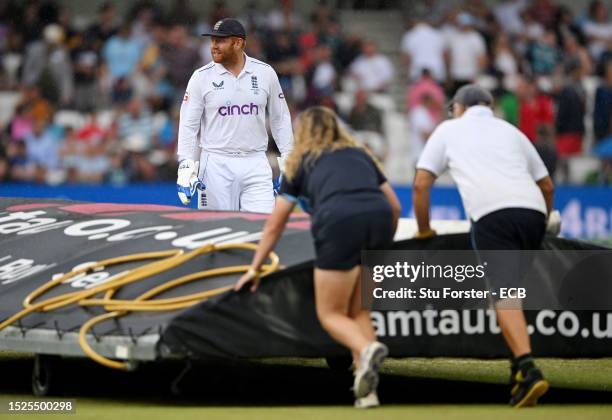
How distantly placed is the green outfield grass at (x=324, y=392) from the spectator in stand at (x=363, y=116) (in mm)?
9049

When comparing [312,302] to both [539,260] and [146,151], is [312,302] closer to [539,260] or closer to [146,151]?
[539,260]

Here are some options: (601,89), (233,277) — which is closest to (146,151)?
(601,89)

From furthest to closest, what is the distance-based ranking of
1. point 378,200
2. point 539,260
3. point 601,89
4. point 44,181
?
point 601,89, point 44,181, point 539,260, point 378,200

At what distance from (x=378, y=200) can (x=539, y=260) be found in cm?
116

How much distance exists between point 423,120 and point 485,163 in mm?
11879

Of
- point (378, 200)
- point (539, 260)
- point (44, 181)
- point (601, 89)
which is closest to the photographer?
point (378, 200)

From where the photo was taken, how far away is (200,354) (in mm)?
6930

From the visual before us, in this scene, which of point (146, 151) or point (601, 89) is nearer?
point (146, 151)

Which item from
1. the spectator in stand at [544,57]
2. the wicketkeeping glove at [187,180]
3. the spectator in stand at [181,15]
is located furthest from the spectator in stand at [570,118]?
the wicketkeeping glove at [187,180]

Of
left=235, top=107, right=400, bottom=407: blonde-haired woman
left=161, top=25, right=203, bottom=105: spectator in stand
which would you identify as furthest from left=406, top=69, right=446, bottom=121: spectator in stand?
left=235, top=107, right=400, bottom=407: blonde-haired woman

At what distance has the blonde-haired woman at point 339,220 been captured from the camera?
6.73m

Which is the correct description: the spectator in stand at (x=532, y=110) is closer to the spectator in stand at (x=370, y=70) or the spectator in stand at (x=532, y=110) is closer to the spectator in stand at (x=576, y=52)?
the spectator in stand at (x=576, y=52)

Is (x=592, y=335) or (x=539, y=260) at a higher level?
(x=539, y=260)

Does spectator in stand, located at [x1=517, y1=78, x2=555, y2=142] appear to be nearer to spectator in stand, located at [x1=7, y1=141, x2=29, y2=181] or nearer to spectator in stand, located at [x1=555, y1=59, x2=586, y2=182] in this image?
spectator in stand, located at [x1=555, y1=59, x2=586, y2=182]
